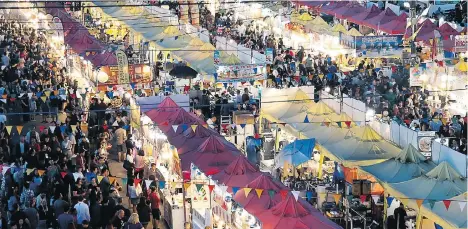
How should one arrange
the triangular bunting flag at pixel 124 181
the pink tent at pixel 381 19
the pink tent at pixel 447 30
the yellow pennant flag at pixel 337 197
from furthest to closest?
the pink tent at pixel 381 19 → the pink tent at pixel 447 30 → the triangular bunting flag at pixel 124 181 → the yellow pennant flag at pixel 337 197

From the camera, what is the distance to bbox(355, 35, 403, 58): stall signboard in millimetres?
26344

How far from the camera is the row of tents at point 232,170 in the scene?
12938mm

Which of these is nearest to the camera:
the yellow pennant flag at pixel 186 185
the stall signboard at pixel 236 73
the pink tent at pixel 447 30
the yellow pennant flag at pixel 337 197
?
the yellow pennant flag at pixel 186 185

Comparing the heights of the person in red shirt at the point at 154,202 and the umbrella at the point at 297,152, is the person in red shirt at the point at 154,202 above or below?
below

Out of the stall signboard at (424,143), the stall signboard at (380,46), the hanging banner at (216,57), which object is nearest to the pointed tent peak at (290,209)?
the stall signboard at (424,143)

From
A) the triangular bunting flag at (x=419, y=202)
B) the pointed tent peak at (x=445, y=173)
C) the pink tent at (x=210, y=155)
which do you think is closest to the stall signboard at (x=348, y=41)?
the pink tent at (x=210, y=155)

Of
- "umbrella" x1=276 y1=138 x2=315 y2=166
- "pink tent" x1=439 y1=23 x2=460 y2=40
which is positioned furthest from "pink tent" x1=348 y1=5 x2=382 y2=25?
"umbrella" x1=276 y1=138 x2=315 y2=166

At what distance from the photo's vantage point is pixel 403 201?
578 inches

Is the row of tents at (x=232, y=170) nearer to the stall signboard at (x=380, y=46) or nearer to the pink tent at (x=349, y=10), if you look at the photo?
the stall signboard at (x=380, y=46)

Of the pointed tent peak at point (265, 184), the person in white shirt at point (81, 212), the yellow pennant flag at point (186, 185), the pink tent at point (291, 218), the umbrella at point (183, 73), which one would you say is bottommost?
the person in white shirt at point (81, 212)

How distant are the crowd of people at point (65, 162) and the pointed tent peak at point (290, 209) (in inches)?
82.1

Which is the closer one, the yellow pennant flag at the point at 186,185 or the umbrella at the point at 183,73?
the yellow pennant flag at the point at 186,185

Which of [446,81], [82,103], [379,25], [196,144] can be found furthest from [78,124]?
[379,25]

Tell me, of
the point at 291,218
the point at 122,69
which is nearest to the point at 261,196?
the point at 291,218
